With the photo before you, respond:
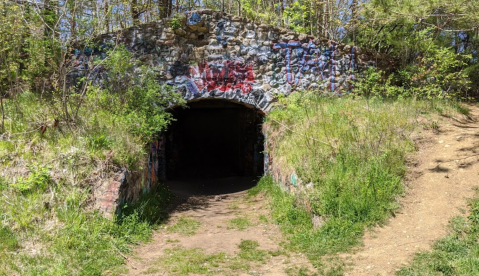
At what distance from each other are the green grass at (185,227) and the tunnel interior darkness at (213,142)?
4.98m

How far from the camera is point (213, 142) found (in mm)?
17422

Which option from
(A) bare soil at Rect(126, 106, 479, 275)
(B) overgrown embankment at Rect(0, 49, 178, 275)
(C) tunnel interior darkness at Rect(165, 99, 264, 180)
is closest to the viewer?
(A) bare soil at Rect(126, 106, 479, 275)

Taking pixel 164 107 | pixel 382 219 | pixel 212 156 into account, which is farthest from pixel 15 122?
pixel 212 156

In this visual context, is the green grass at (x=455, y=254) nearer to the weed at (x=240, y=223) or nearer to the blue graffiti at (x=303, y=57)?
A: the weed at (x=240, y=223)

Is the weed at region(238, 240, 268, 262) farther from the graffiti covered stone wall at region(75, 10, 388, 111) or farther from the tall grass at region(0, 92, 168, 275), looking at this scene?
the graffiti covered stone wall at region(75, 10, 388, 111)

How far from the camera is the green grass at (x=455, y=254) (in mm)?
3788

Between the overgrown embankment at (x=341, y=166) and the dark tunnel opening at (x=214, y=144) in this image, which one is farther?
the dark tunnel opening at (x=214, y=144)

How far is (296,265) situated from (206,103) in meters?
9.06

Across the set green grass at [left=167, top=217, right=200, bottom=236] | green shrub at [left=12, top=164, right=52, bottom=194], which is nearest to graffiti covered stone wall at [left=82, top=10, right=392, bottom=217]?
green grass at [left=167, top=217, right=200, bottom=236]

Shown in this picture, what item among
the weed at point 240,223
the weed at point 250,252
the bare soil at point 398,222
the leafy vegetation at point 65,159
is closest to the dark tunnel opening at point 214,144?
the weed at point 240,223

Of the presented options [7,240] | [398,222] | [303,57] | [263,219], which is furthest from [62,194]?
[303,57]

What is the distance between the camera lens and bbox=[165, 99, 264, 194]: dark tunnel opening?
1227 cm

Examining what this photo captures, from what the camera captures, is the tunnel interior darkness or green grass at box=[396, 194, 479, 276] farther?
the tunnel interior darkness

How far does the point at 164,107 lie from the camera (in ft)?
28.7
